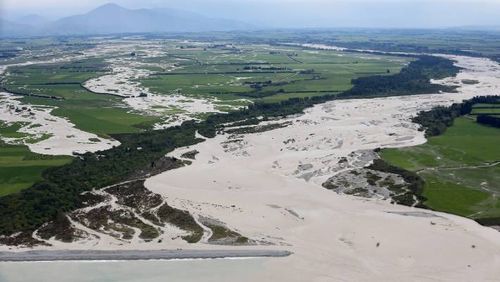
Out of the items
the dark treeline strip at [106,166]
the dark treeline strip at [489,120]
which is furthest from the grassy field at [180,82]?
the dark treeline strip at [489,120]

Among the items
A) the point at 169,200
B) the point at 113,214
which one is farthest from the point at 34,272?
the point at 169,200

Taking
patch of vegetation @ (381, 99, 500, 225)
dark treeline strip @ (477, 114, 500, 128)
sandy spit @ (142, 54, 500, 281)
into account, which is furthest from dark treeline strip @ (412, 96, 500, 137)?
dark treeline strip @ (477, 114, 500, 128)

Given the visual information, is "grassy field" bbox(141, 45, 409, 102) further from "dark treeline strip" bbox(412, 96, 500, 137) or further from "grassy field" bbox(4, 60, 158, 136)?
"dark treeline strip" bbox(412, 96, 500, 137)

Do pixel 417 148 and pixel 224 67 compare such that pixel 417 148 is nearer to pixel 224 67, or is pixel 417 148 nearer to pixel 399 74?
pixel 399 74

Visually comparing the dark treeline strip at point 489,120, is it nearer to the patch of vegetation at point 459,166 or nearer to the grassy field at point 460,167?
the patch of vegetation at point 459,166

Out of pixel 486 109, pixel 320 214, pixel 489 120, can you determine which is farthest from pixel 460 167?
pixel 486 109
